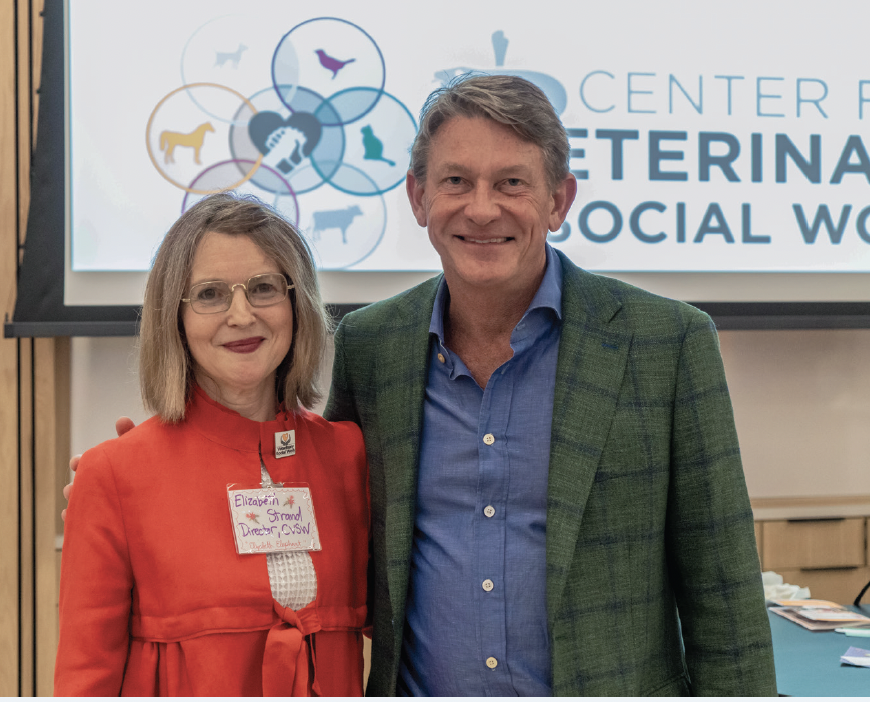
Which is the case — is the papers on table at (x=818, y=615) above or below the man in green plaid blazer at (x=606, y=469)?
below

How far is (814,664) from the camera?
188 cm

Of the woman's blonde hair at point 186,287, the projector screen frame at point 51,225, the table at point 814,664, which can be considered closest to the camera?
the woman's blonde hair at point 186,287

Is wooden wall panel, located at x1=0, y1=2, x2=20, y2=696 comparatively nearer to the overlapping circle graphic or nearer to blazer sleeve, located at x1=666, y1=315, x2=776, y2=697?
the overlapping circle graphic

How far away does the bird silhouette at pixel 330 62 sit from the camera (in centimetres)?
245

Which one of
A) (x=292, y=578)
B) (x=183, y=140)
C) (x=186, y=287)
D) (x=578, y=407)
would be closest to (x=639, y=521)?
(x=578, y=407)

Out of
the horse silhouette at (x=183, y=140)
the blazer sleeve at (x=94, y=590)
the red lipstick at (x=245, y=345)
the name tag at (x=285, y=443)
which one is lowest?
the blazer sleeve at (x=94, y=590)

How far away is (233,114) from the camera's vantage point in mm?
2426

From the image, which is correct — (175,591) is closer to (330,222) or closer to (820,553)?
(330,222)

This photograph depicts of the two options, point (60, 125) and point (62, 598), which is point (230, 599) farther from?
point (60, 125)

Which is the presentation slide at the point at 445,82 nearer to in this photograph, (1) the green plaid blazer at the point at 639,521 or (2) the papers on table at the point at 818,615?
(2) the papers on table at the point at 818,615

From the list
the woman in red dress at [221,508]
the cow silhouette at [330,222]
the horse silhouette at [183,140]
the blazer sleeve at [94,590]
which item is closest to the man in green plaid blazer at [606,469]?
the woman in red dress at [221,508]

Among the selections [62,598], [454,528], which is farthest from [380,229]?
[62,598]

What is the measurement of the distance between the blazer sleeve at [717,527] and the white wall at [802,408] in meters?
1.49

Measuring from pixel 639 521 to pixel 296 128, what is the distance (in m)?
1.70
